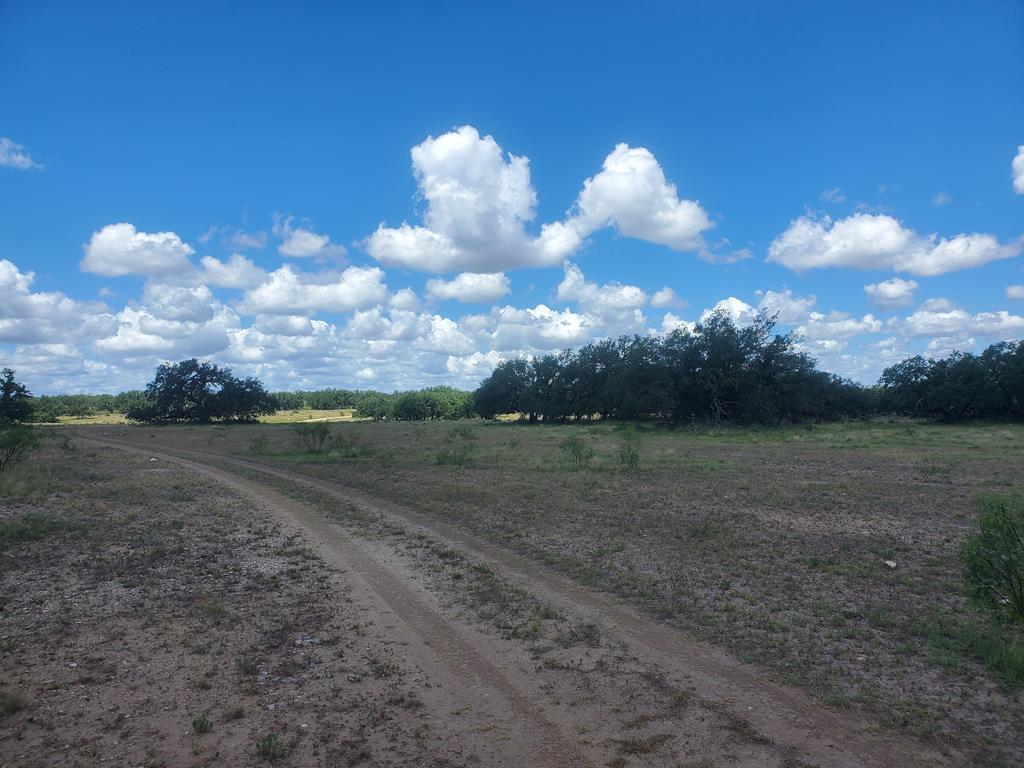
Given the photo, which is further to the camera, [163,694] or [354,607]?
[354,607]

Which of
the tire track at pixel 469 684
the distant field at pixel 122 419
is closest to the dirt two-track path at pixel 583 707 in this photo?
the tire track at pixel 469 684

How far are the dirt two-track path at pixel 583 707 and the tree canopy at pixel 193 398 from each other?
72.5 meters

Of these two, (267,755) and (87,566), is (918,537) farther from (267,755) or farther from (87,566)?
(87,566)

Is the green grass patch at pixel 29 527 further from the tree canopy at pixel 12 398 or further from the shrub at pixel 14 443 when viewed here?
the tree canopy at pixel 12 398

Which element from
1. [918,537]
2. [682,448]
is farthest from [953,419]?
[918,537]

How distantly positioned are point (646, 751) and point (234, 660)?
403 centimetres

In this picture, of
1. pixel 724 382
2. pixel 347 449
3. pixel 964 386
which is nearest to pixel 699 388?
pixel 724 382

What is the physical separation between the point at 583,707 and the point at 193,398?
78.8m

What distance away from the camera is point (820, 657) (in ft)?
20.2

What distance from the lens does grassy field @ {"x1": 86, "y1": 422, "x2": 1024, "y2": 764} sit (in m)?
5.58

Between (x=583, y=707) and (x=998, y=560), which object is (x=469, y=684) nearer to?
(x=583, y=707)

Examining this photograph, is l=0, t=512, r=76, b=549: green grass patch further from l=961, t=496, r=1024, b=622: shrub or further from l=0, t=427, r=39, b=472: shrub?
l=961, t=496, r=1024, b=622: shrub

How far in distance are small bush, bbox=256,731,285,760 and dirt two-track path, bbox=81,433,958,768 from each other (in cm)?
117

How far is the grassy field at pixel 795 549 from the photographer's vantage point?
5.58 metres
